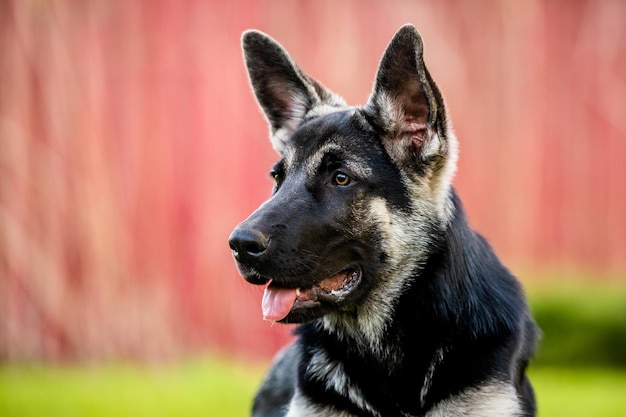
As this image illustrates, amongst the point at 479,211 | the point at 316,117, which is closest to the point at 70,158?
the point at 479,211

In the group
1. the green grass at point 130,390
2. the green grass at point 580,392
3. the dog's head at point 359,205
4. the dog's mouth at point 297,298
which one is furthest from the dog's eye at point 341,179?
the green grass at point 130,390

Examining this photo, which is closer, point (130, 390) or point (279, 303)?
point (279, 303)

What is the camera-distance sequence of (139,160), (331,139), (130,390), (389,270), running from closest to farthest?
(389,270), (331,139), (130,390), (139,160)

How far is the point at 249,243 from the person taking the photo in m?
4.14

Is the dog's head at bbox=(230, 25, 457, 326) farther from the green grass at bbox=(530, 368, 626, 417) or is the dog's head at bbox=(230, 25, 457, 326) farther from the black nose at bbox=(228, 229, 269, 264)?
the green grass at bbox=(530, 368, 626, 417)

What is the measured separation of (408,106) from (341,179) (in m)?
0.52

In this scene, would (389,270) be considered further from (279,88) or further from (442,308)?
(279,88)

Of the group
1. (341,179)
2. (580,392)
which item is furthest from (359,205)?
(580,392)

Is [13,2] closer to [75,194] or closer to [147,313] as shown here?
[75,194]

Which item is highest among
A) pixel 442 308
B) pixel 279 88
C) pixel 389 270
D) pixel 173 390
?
pixel 279 88

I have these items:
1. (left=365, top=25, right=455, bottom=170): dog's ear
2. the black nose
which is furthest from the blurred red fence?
the black nose

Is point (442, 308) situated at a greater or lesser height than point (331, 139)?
lesser

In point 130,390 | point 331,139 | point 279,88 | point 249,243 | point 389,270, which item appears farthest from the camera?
point 130,390

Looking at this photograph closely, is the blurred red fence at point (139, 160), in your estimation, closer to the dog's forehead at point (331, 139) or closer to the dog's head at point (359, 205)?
the dog's forehead at point (331, 139)
